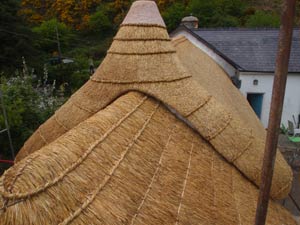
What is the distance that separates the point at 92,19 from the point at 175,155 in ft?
92.0

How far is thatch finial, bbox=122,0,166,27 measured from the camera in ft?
10.8

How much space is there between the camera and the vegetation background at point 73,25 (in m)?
18.4

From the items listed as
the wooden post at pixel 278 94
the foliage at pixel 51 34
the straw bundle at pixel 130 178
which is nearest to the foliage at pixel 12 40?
the foliage at pixel 51 34

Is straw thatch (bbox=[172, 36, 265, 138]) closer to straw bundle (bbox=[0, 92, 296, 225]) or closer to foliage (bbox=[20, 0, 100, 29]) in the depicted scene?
straw bundle (bbox=[0, 92, 296, 225])

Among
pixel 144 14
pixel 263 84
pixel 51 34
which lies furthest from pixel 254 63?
pixel 51 34

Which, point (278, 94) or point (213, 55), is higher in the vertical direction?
point (278, 94)

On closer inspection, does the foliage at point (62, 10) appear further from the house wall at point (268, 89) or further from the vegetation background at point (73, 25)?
the house wall at point (268, 89)

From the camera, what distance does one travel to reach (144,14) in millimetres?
3312

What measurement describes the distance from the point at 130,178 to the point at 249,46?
11.0 m

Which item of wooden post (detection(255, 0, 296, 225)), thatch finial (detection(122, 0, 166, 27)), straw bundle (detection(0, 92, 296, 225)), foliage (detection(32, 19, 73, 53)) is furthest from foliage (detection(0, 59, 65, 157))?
foliage (detection(32, 19, 73, 53))

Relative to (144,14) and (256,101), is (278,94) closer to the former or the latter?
(144,14)

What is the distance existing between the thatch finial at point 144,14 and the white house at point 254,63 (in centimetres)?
755

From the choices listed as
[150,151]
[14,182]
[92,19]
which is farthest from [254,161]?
[92,19]

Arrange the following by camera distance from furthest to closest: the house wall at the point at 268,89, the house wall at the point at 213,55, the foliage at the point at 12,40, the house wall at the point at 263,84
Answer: the foliage at the point at 12,40, the house wall at the point at 268,89, the house wall at the point at 263,84, the house wall at the point at 213,55
